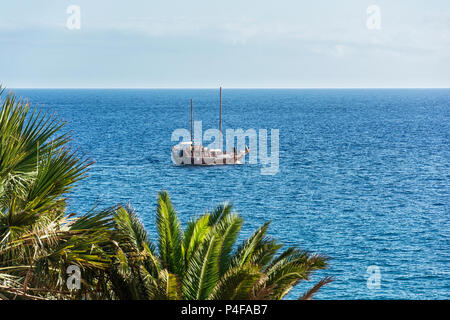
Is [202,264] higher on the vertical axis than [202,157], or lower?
higher

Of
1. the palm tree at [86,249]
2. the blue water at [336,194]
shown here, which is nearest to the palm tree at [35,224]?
the palm tree at [86,249]

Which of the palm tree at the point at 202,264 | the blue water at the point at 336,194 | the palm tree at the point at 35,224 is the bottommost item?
the blue water at the point at 336,194

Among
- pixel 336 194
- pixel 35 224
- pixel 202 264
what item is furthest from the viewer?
pixel 336 194

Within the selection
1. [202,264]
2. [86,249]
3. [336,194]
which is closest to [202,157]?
[336,194]

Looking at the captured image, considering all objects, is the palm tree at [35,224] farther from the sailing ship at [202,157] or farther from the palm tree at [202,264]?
Result: the sailing ship at [202,157]

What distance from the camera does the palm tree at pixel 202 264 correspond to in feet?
28.6

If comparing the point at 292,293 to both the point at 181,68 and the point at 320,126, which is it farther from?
the point at 181,68

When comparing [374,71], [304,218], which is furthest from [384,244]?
[374,71]

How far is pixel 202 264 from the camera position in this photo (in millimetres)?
9156

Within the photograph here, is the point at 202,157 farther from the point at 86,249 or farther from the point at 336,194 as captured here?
the point at 86,249

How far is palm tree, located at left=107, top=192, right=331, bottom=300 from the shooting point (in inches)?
343

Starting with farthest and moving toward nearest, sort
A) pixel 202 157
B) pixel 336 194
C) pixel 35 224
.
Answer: pixel 202 157 → pixel 336 194 → pixel 35 224
